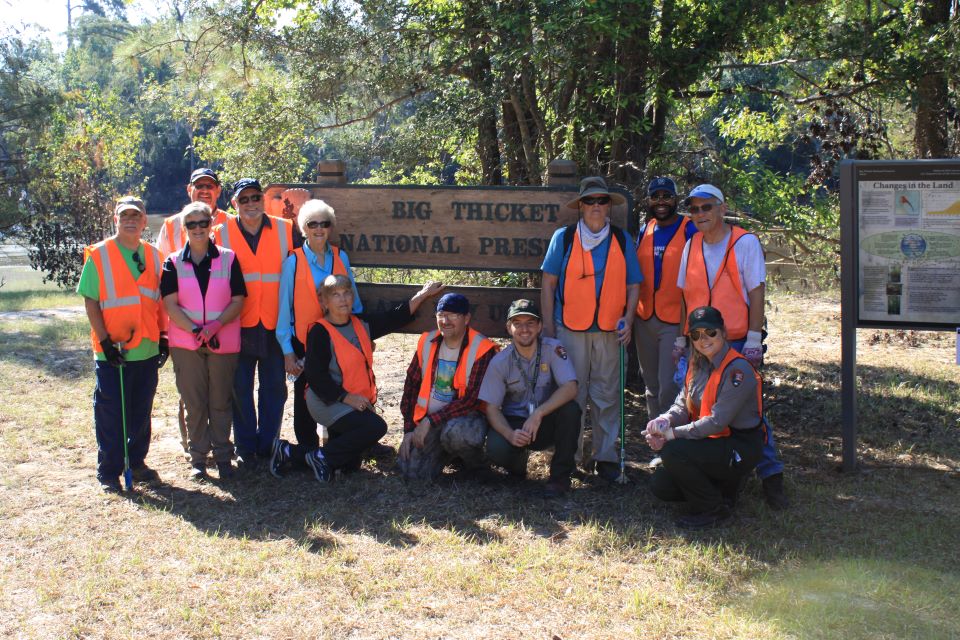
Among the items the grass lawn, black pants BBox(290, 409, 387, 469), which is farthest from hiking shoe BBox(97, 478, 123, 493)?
Result: black pants BBox(290, 409, 387, 469)

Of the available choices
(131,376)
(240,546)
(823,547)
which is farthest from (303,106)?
(823,547)

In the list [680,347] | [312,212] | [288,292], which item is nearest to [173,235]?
[288,292]

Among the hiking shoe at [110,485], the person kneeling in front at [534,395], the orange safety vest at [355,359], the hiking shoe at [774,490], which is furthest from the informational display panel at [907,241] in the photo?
the hiking shoe at [110,485]

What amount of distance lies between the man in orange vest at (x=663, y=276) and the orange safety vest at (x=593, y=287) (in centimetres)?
26

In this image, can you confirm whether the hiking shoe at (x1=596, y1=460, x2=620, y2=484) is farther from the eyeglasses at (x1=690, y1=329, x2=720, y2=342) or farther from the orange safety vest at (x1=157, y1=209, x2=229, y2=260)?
the orange safety vest at (x1=157, y1=209, x2=229, y2=260)

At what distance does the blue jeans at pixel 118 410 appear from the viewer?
18.3 feet

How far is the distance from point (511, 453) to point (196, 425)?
207cm

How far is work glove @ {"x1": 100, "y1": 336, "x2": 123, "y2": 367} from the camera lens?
5.43 m

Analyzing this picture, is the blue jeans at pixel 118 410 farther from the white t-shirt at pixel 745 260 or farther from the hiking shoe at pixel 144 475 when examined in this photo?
the white t-shirt at pixel 745 260

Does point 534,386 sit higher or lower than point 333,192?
lower

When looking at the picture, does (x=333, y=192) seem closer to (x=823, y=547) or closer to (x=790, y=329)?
(x=823, y=547)

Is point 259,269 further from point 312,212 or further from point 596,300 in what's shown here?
point 596,300

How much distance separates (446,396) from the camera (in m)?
5.64

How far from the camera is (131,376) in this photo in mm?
5656
